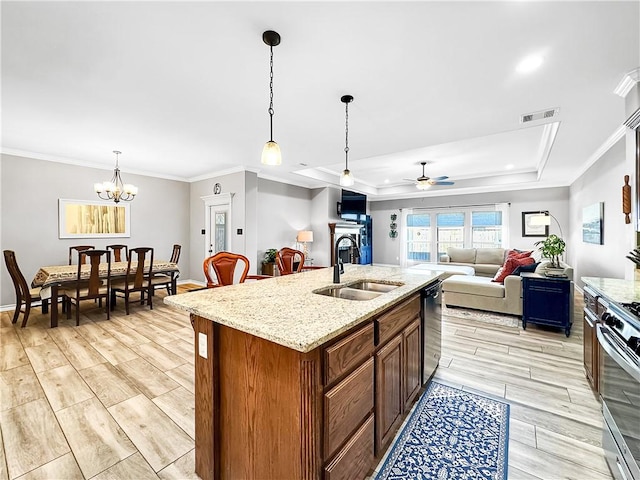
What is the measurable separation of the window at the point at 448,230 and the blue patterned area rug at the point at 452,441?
6.85 meters

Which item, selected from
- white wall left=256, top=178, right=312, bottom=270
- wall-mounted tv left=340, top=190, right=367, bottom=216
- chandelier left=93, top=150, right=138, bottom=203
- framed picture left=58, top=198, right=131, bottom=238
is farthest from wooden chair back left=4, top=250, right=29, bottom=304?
wall-mounted tv left=340, top=190, right=367, bottom=216

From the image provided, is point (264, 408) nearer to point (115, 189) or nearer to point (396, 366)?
point (396, 366)

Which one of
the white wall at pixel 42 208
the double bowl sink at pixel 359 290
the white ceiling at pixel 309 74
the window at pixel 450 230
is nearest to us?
the white ceiling at pixel 309 74

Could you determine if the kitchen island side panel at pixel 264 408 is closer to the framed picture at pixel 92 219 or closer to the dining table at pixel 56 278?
the dining table at pixel 56 278

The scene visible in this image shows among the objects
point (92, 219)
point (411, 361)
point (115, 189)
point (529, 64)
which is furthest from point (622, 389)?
point (92, 219)

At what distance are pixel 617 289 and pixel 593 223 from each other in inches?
152

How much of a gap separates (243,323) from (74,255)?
571cm

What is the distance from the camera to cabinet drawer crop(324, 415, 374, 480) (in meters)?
1.16

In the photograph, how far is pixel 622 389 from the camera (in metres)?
1.35

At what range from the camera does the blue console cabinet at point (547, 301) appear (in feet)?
11.2

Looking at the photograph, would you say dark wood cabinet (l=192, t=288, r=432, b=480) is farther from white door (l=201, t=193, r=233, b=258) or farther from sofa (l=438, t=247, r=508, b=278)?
sofa (l=438, t=247, r=508, b=278)

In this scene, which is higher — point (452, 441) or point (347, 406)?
point (347, 406)

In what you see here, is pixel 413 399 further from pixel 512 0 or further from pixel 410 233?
pixel 410 233

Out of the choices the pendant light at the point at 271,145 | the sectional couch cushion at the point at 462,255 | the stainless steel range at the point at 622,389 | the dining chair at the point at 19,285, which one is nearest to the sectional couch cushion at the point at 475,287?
the stainless steel range at the point at 622,389
